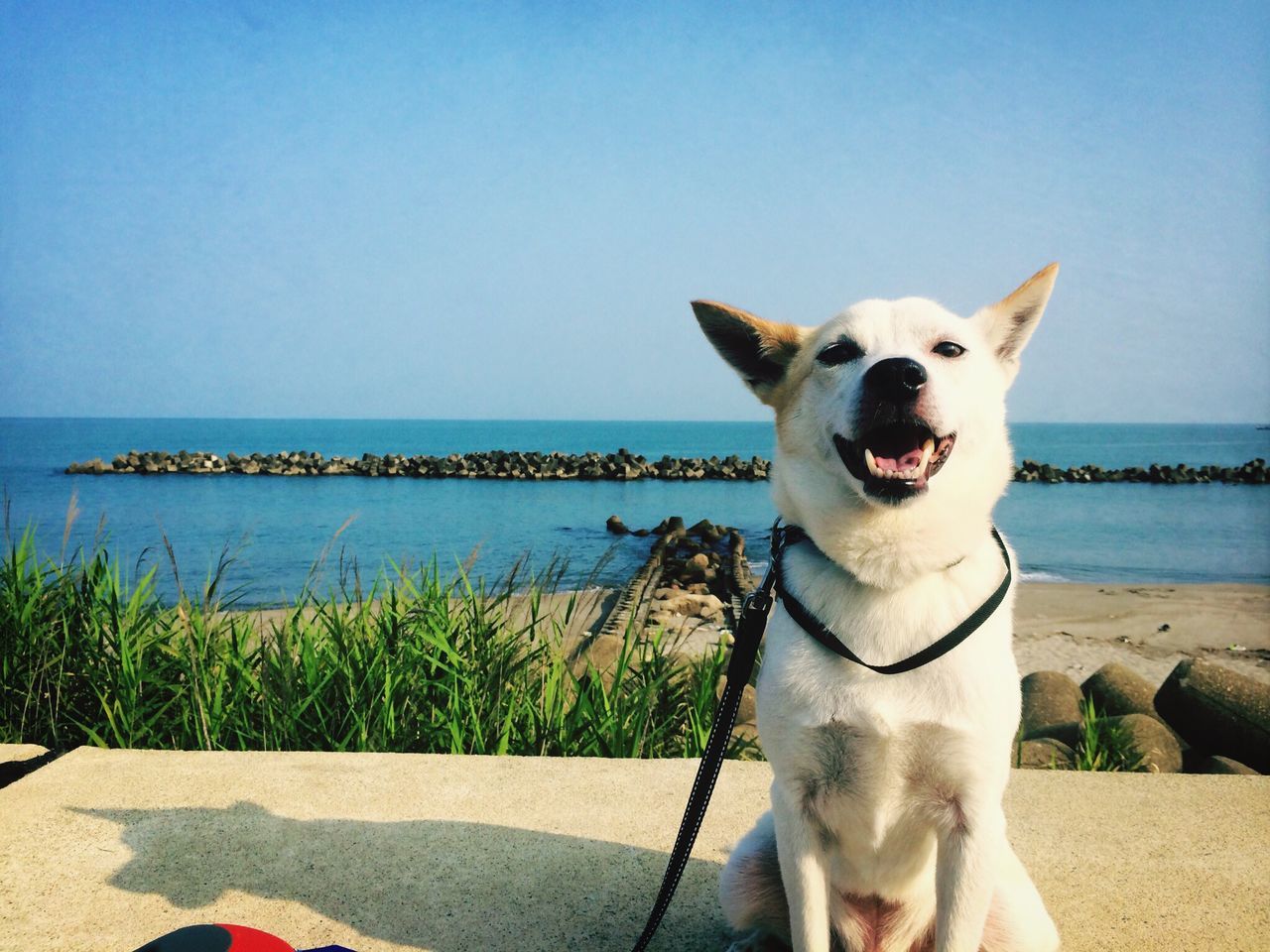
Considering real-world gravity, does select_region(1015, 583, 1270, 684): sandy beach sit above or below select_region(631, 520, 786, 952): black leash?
below

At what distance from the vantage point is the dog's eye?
6.28 feet

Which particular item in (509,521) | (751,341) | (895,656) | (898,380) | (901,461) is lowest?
(509,521)

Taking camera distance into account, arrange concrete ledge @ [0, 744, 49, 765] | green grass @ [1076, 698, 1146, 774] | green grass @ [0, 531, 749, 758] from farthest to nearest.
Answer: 1. green grass @ [1076, 698, 1146, 774]
2. green grass @ [0, 531, 749, 758]
3. concrete ledge @ [0, 744, 49, 765]

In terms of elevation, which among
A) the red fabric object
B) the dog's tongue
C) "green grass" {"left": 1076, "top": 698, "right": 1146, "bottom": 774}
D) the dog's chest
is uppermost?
the dog's tongue

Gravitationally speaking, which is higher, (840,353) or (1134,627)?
(840,353)

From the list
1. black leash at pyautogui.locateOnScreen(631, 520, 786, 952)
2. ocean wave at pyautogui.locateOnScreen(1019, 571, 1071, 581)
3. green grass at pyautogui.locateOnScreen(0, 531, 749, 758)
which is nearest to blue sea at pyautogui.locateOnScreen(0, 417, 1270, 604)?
ocean wave at pyautogui.locateOnScreen(1019, 571, 1071, 581)

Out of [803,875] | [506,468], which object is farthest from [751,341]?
[506,468]

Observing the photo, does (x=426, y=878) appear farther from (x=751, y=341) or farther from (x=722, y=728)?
(x=751, y=341)

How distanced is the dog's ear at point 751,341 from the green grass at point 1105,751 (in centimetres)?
354

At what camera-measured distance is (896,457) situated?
1.79 metres

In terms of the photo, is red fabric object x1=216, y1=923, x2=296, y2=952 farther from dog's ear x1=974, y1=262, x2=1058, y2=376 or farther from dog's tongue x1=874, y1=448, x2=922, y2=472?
dog's ear x1=974, y1=262, x2=1058, y2=376

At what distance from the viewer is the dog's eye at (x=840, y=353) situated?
1.92m

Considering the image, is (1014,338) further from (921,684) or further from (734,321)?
(921,684)

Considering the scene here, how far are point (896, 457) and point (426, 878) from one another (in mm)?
2003
